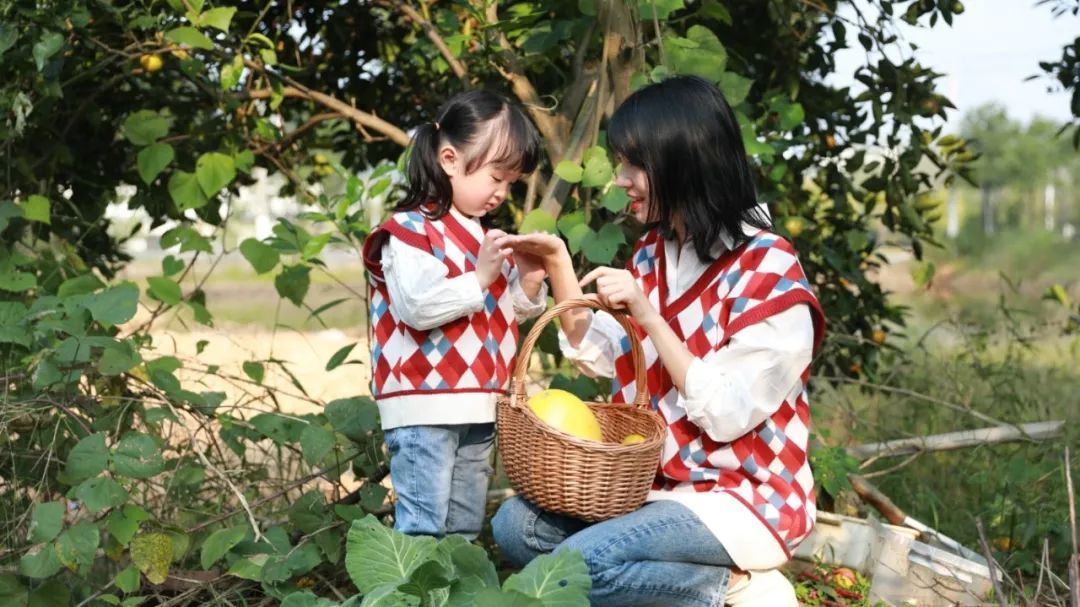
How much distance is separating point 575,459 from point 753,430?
1.04 feet

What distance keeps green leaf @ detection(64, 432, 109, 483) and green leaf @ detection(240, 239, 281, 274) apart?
0.56 meters

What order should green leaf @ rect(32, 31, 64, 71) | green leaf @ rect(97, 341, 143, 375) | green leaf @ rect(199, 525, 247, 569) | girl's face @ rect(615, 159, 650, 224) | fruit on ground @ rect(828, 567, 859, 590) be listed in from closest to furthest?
girl's face @ rect(615, 159, 650, 224), green leaf @ rect(199, 525, 247, 569), green leaf @ rect(97, 341, 143, 375), green leaf @ rect(32, 31, 64, 71), fruit on ground @ rect(828, 567, 859, 590)

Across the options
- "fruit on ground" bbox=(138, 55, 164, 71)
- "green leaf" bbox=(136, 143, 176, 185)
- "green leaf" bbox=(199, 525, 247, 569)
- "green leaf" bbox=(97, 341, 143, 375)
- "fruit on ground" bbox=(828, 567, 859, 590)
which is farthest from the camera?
"fruit on ground" bbox=(138, 55, 164, 71)

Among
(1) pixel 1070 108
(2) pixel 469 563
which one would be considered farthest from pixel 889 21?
(2) pixel 469 563

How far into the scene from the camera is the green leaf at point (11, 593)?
2.40 meters

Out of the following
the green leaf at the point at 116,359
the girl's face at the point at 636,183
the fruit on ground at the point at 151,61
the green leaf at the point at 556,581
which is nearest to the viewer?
the green leaf at the point at 556,581

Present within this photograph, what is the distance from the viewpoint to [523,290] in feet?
7.74

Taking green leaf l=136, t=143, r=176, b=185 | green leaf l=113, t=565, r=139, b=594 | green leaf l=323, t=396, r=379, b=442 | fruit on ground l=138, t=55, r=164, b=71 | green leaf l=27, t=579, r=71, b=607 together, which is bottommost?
green leaf l=27, t=579, r=71, b=607

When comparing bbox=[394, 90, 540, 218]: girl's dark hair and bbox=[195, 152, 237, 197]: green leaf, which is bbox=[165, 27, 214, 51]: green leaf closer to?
bbox=[195, 152, 237, 197]: green leaf

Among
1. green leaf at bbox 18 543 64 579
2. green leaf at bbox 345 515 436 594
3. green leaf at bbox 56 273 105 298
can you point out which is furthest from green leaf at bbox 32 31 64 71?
green leaf at bbox 345 515 436 594

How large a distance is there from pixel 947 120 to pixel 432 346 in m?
1.68

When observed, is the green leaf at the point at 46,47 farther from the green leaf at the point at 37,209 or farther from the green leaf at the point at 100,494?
the green leaf at the point at 100,494

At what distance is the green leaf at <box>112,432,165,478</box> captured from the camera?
234cm

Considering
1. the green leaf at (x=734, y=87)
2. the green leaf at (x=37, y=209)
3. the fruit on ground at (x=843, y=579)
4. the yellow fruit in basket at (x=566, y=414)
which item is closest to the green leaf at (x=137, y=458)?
the yellow fruit in basket at (x=566, y=414)
